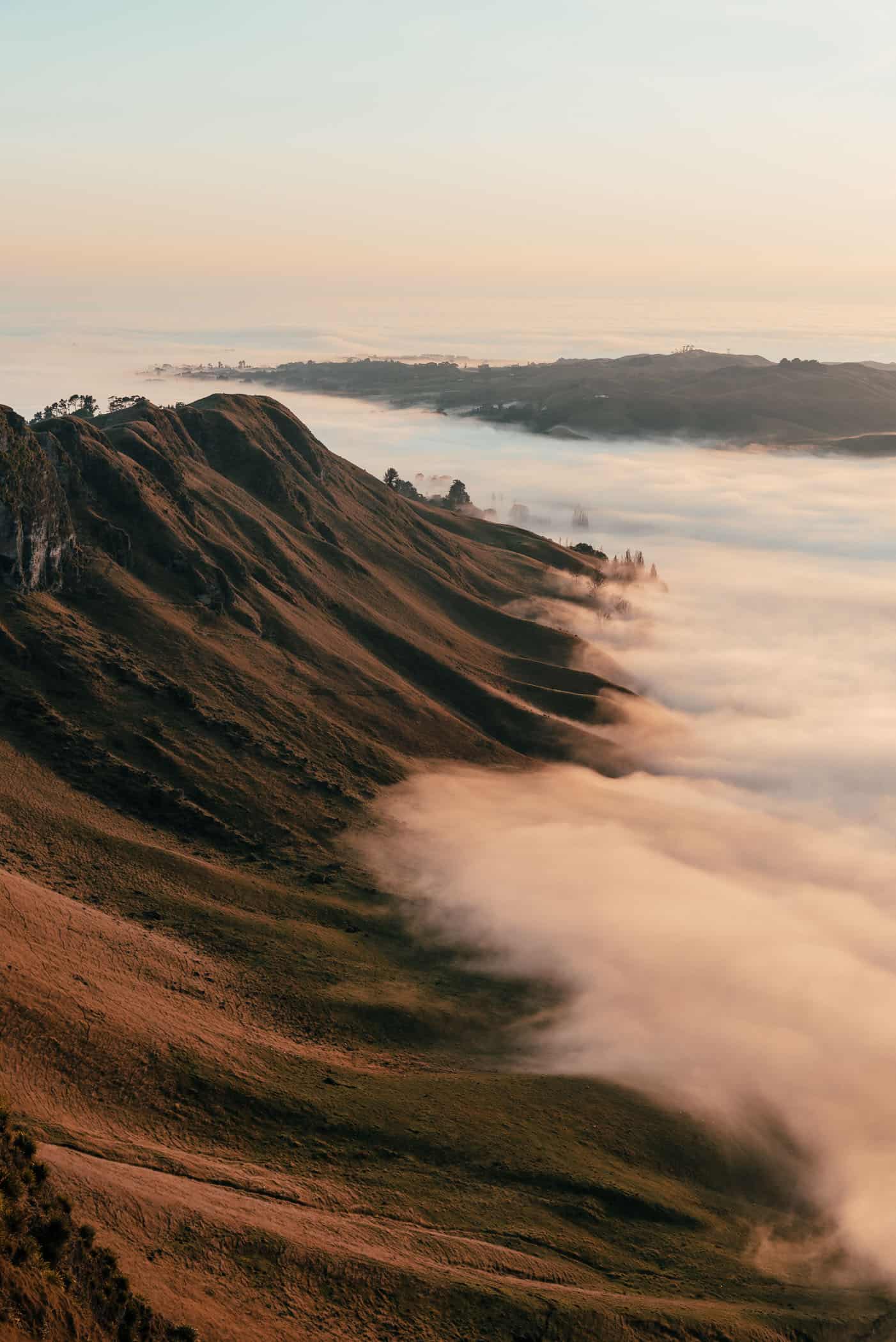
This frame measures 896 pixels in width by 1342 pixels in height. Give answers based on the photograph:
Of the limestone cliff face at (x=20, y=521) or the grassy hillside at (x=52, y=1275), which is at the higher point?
the limestone cliff face at (x=20, y=521)

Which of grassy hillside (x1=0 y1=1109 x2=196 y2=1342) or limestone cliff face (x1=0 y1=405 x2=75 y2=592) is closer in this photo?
grassy hillside (x1=0 y1=1109 x2=196 y2=1342)

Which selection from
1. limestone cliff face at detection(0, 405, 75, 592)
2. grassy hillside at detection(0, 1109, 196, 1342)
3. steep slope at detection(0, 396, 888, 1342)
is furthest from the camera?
limestone cliff face at detection(0, 405, 75, 592)

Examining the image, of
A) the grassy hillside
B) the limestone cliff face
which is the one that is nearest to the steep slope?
the grassy hillside

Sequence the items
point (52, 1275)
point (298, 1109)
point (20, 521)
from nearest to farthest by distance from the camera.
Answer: point (52, 1275), point (298, 1109), point (20, 521)

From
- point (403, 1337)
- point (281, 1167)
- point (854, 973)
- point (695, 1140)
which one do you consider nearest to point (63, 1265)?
point (403, 1337)

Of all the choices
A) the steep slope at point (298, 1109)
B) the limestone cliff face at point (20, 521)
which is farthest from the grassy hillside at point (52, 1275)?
the limestone cliff face at point (20, 521)

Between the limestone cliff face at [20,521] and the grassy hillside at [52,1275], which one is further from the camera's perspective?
the limestone cliff face at [20,521]

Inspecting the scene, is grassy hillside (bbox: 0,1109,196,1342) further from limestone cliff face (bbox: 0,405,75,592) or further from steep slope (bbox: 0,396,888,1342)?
limestone cliff face (bbox: 0,405,75,592)

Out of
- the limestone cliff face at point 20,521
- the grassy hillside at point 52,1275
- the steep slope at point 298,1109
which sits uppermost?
the limestone cliff face at point 20,521

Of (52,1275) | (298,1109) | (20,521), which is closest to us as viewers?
(52,1275)

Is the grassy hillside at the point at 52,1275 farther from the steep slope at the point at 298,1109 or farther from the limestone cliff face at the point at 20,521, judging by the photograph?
the limestone cliff face at the point at 20,521

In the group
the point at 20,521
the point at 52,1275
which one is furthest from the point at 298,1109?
the point at 20,521

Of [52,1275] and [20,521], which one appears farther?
[20,521]

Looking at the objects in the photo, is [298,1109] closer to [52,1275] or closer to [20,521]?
[52,1275]
